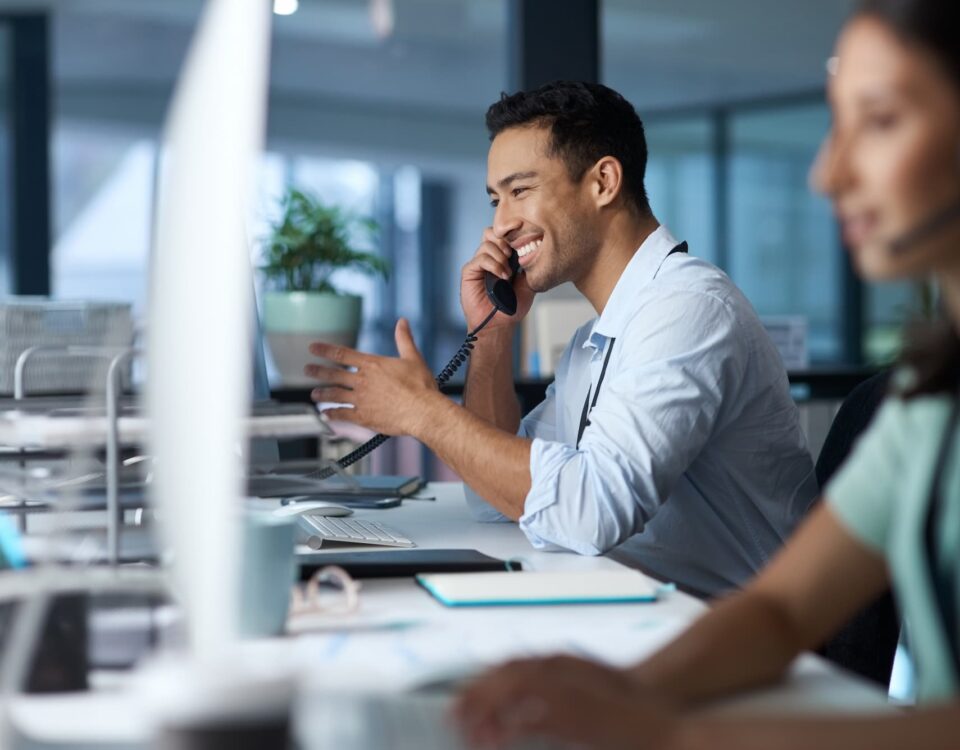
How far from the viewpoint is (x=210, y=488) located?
715 mm

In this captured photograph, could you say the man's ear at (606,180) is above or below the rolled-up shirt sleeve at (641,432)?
above

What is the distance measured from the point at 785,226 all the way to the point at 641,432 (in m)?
8.27

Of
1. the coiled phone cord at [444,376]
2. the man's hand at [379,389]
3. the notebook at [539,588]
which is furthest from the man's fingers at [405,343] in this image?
the notebook at [539,588]

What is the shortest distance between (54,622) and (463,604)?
41cm

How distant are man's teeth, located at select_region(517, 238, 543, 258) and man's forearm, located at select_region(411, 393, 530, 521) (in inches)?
18.1

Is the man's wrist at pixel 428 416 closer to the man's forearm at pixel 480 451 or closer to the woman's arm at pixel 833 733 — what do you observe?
the man's forearm at pixel 480 451

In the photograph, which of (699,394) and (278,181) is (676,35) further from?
(699,394)

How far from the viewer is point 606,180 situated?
2068 mm

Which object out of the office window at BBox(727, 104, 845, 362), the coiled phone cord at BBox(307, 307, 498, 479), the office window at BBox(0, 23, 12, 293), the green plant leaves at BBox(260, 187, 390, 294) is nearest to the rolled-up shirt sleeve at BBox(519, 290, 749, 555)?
the coiled phone cord at BBox(307, 307, 498, 479)

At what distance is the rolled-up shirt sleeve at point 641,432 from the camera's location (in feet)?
5.12

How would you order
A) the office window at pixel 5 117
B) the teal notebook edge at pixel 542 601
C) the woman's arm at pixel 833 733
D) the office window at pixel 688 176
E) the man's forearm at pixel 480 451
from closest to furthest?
the woman's arm at pixel 833 733 < the teal notebook edge at pixel 542 601 < the man's forearm at pixel 480 451 < the office window at pixel 5 117 < the office window at pixel 688 176

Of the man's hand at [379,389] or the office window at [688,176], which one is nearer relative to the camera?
the man's hand at [379,389]

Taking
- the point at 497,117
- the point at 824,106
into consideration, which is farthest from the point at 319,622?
the point at 824,106

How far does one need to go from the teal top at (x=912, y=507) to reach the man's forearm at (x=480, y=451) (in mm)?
719
